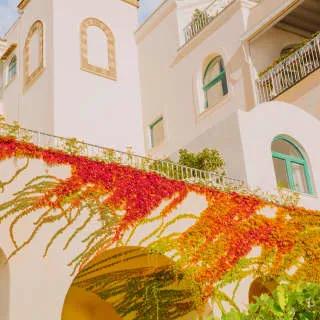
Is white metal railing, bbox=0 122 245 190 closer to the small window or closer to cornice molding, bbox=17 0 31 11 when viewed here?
the small window

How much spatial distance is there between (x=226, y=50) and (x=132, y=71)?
420 centimetres

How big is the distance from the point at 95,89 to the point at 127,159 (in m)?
7.58

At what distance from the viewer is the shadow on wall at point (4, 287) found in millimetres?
9135

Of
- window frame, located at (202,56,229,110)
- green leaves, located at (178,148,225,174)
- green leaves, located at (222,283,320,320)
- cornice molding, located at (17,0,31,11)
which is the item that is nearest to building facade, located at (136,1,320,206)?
window frame, located at (202,56,229,110)

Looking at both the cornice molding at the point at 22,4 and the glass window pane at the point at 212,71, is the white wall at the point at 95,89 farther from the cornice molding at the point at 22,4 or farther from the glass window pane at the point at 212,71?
the glass window pane at the point at 212,71

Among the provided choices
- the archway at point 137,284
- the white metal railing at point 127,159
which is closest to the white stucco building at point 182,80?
the white metal railing at point 127,159

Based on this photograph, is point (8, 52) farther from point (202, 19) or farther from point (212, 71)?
point (212, 71)

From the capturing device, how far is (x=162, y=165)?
1306 centimetres

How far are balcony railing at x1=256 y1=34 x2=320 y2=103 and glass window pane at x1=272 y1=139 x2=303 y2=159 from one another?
1.51 metres

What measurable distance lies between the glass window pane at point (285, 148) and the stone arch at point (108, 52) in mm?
6687

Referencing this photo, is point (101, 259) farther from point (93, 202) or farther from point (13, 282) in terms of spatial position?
point (13, 282)

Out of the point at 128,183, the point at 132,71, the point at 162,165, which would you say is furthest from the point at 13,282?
the point at 132,71

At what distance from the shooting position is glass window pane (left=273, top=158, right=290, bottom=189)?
15512mm

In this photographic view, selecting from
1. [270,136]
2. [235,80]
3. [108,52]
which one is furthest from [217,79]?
[108,52]
